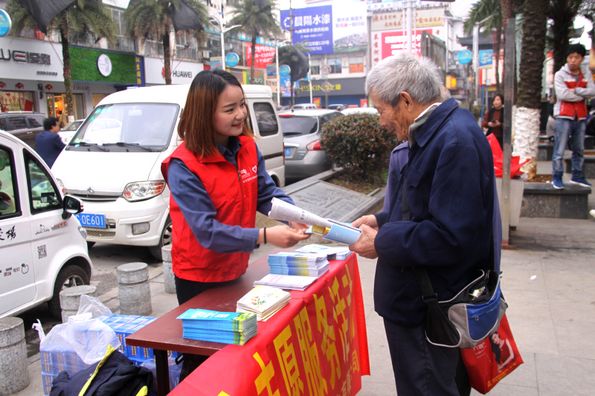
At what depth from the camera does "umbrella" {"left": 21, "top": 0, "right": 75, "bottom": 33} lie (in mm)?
23297

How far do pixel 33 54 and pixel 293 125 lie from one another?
810 inches

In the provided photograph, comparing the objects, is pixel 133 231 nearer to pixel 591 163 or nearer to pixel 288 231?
pixel 288 231

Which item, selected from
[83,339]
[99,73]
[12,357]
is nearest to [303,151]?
[12,357]

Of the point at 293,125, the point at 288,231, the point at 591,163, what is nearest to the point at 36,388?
the point at 288,231

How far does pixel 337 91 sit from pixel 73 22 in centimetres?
5662

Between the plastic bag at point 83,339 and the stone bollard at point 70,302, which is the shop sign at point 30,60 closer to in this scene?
the stone bollard at point 70,302

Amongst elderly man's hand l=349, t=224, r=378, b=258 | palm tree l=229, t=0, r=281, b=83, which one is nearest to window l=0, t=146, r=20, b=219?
elderly man's hand l=349, t=224, r=378, b=258

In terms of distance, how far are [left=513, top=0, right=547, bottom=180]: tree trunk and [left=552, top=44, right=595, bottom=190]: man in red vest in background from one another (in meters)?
0.70

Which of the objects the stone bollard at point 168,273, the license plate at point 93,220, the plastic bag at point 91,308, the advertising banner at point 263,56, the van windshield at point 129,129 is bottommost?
the stone bollard at point 168,273

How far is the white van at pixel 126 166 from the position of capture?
6348mm

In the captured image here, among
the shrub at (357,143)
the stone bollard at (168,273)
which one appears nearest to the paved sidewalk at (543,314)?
the stone bollard at (168,273)

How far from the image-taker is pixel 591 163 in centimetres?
1226

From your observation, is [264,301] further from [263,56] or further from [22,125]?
[263,56]

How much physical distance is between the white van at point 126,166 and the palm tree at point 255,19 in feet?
145
